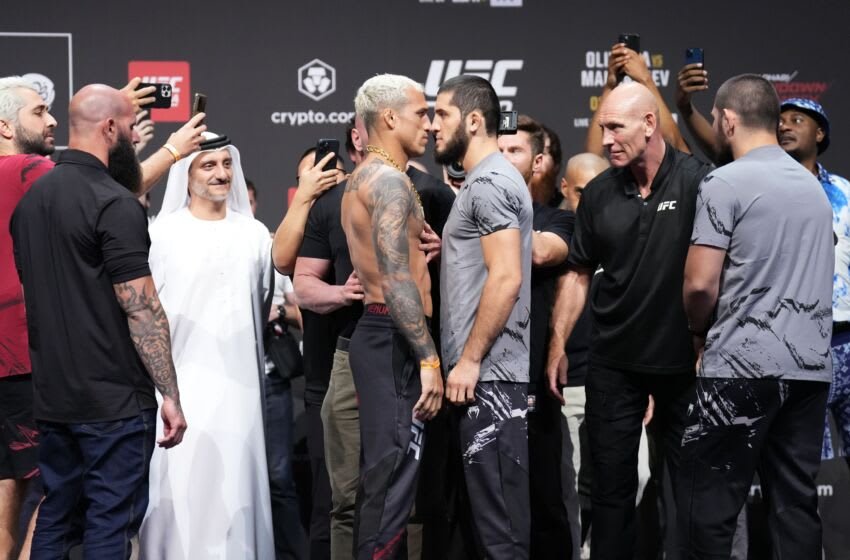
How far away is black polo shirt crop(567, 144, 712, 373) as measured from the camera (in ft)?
10.9

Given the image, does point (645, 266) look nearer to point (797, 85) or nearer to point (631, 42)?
point (631, 42)

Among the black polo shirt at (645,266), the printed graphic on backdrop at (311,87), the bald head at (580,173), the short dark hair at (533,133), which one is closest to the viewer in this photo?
the black polo shirt at (645,266)

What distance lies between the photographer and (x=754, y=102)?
10.1 ft

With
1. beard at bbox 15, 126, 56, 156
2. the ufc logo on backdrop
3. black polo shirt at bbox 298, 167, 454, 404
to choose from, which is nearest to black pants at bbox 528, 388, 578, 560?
black polo shirt at bbox 298, 167, 454, 404

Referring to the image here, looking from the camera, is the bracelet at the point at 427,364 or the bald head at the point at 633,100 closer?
the bracelet at the point at 427,364

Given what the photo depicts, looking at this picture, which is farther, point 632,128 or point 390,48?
point 390,48

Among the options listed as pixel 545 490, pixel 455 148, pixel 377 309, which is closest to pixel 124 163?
pixel 377 309

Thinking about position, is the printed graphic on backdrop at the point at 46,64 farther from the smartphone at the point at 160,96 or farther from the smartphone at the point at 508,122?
the smartphone at the point at 508,122

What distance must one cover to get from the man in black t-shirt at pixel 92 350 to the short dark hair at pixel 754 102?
1.76 m

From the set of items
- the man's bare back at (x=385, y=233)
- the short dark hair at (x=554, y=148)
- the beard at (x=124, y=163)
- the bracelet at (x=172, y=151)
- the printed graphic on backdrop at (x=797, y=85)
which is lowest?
the man's bare back at (x=385, y=233)

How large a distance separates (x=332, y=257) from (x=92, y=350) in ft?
3.18

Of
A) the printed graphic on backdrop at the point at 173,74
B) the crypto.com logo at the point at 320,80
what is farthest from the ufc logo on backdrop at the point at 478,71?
the printed graphic on backdrop at the point at 173,74

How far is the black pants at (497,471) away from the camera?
118 inches

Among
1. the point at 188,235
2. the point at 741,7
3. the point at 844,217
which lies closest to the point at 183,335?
the point at 188,235
